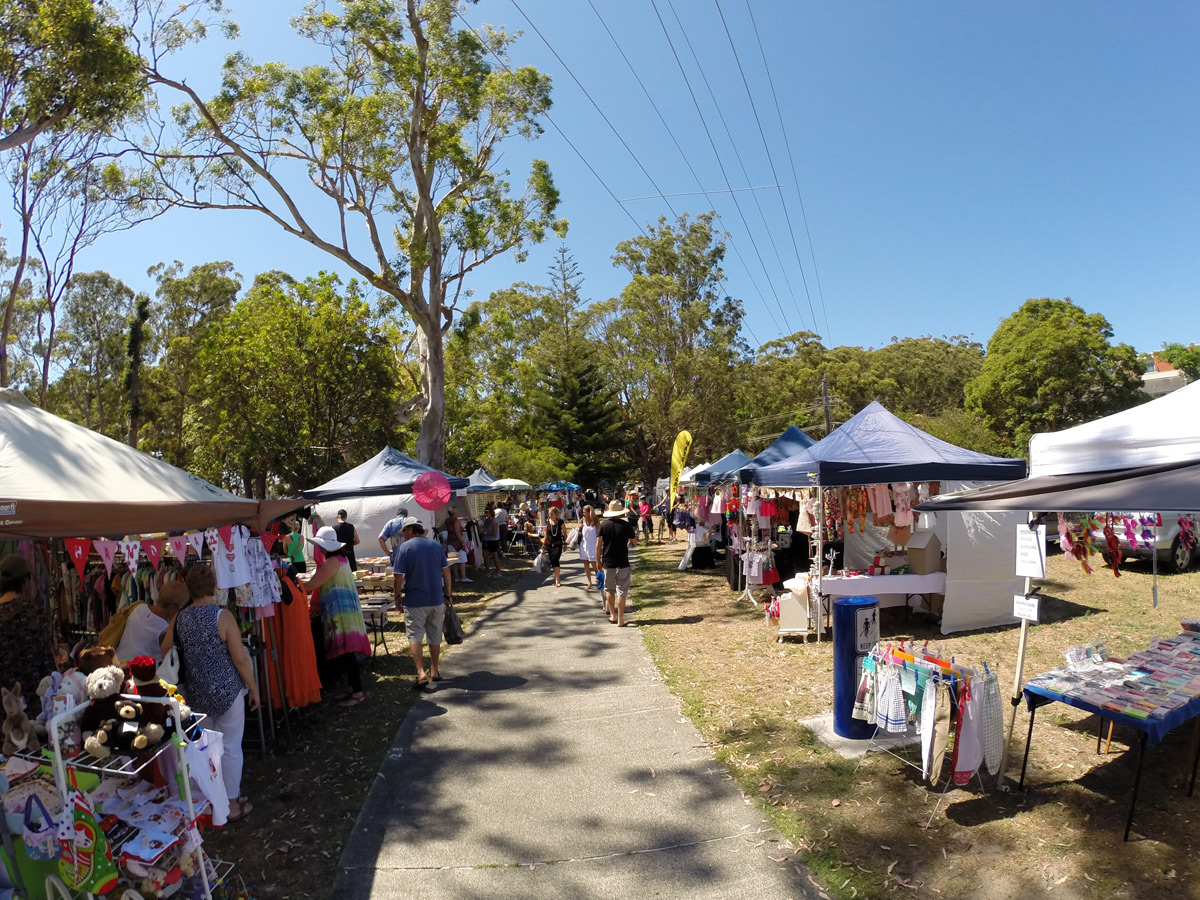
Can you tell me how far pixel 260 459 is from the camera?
22094mm

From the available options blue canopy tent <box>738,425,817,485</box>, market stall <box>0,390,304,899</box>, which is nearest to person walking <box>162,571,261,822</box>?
market stall <box>0,390,304,899</box>

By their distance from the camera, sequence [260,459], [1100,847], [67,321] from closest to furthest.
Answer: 1. [1100,847]
2. [260,459]
3. [67,321]

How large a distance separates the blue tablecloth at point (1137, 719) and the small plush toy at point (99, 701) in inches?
199

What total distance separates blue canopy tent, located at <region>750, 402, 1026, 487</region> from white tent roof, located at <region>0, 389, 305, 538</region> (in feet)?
19.8

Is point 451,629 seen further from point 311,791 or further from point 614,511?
point 311,791

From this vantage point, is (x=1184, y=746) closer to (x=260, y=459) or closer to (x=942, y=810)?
(x=942, y=810)

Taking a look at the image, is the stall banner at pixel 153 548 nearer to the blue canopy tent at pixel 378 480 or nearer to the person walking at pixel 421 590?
the person walking at pixel 421 590

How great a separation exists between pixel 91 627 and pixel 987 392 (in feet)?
112

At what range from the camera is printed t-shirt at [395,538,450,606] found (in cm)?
709

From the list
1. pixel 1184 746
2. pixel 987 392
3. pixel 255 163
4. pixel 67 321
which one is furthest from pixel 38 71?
pixel 987 392

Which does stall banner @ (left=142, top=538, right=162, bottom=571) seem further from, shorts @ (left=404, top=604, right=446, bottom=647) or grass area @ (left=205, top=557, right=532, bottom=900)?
shorts @ (left=404, top=604, right=446, bottom=647)

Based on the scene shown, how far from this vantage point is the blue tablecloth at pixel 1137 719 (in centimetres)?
386

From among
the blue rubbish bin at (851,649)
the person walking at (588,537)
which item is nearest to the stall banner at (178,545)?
the blue rubbish bin at (851,649)

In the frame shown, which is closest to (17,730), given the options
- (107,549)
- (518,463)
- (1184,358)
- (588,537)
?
(107,549)
